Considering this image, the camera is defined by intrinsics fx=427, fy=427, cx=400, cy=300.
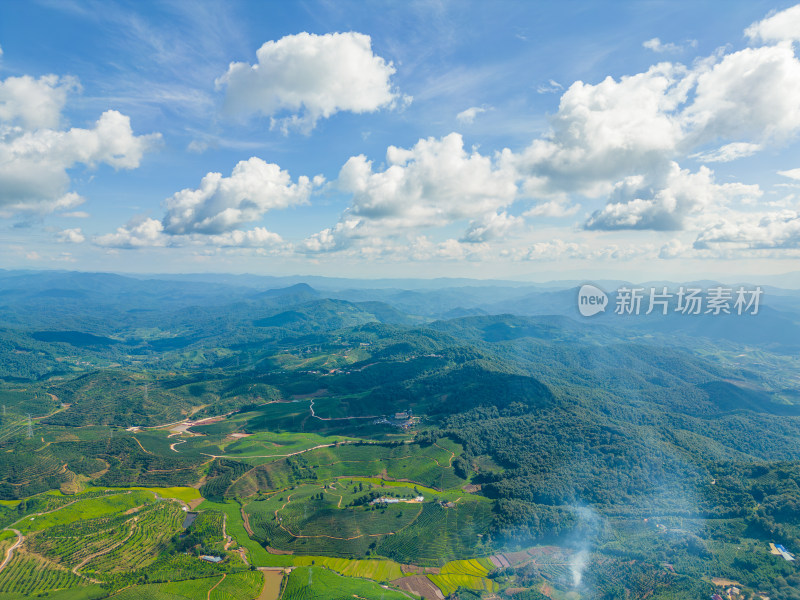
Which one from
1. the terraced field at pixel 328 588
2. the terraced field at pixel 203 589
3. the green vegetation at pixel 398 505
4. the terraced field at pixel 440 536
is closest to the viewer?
the terraced field at pixel 203 589

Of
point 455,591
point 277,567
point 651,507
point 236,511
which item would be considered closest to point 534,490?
point 651,507

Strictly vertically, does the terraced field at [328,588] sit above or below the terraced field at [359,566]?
above

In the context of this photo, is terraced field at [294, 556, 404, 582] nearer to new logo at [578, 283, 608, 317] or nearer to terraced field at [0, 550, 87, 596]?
terraced field at [0, 550, 87, 596]

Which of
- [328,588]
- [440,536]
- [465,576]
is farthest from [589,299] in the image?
[328,588]

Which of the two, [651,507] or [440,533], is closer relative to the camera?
[440,533]

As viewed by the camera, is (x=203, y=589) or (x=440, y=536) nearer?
(x=203, y=589)

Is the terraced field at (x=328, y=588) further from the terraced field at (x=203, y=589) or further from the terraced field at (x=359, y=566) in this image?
the terraced field at (x=203, y=589)

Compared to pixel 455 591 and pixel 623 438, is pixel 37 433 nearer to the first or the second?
pixel 455 591

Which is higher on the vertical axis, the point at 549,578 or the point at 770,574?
the point at 770,574

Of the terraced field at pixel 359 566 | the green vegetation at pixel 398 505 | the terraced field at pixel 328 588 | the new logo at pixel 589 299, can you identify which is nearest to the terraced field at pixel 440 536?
the green vegetation at pixel 398 505

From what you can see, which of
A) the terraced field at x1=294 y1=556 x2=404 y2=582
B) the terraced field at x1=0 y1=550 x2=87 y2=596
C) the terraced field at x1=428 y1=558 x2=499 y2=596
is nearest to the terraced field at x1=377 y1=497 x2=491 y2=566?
the terraced field at x1=428 y1=558 x2=499 y2=596

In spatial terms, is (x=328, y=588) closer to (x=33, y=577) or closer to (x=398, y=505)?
(x=398, y=505)
